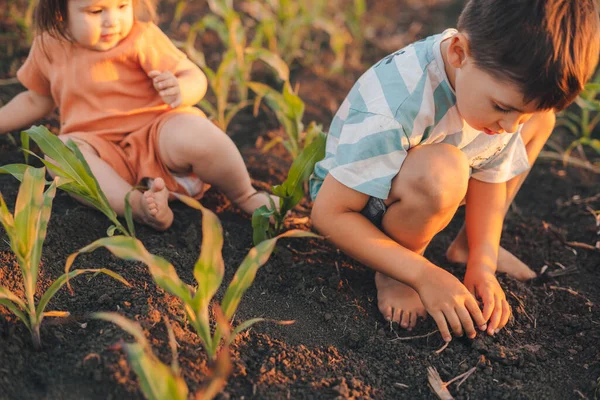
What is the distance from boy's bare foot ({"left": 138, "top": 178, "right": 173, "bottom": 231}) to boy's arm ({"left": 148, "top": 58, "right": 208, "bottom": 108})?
0.96 ft

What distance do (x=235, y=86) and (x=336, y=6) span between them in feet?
3.93

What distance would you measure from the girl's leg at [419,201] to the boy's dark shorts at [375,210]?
0.03 metres

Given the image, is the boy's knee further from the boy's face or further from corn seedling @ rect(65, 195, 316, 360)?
corn seedling @ rect(65, 195, 316, 360)

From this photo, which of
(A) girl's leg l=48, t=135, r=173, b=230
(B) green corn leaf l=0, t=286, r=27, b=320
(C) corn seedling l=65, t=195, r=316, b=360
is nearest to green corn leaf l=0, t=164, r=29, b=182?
(A) girl's leg l=48, t=135, r=173, b=230

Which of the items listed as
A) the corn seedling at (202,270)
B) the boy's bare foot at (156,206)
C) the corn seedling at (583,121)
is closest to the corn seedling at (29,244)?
the corn seedling at (202,270)

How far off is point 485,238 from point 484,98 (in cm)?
60

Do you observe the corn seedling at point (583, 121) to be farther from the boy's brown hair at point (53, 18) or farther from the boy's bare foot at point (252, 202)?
the boy's brown hair at point (53, 18)

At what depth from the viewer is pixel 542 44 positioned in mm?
1572

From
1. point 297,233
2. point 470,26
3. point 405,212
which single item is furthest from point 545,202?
point 297,233

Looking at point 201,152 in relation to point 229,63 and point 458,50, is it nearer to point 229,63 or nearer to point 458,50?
point 229,63

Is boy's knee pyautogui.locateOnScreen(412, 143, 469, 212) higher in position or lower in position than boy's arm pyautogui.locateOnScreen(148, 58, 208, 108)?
lower

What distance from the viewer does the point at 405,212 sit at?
6.32 feet

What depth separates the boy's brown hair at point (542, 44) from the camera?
1.57 meters

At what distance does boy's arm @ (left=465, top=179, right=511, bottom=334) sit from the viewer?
6.68 ft
